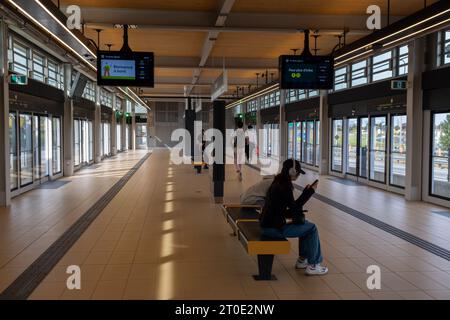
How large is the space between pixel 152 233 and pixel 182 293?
2.71 m

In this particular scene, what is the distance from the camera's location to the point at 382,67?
12.3 metres

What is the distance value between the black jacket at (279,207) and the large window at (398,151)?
737 cm

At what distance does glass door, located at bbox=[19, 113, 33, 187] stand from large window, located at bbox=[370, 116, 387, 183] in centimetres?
919

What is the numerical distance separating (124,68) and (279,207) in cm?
538

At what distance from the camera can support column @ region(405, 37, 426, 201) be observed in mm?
9984

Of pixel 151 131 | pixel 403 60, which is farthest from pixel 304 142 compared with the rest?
pixel 151 131

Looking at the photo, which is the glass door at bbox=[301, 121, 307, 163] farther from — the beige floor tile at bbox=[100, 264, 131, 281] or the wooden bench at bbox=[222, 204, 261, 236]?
the beige floor tile at bbox=[100, 264, 131, 281]

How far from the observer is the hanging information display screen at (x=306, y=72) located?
926 centimetres

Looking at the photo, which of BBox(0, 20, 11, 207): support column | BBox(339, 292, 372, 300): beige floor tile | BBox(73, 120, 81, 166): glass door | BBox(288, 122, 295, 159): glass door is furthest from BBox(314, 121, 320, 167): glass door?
BBox(339, 292, 372, 300): beige floor tile

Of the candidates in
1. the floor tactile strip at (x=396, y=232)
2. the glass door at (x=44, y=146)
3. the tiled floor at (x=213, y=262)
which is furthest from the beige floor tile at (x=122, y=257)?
the glass door at (x=44, y=146)

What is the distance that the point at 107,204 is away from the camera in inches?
380

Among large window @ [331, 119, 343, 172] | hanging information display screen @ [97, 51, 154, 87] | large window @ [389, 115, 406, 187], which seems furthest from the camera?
large window @ [331, 119, 343, 172]

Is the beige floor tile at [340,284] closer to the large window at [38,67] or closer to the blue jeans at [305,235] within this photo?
the blue jeans at [305,235]

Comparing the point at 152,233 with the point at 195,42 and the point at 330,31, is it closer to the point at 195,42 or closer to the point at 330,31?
the point at 330,31
